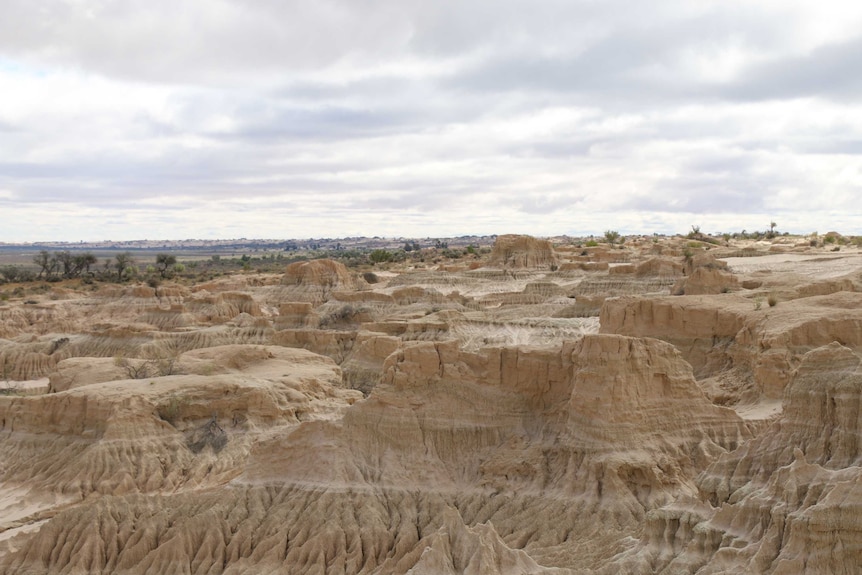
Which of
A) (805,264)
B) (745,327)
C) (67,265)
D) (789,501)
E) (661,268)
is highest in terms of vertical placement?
(805,264)

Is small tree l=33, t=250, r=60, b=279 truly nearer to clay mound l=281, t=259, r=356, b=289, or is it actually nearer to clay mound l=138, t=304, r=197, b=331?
clay mound l=281, t=259, r=356, b=289

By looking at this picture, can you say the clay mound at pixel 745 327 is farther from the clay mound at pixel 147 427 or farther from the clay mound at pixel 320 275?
the clay mound at pixel 320 275

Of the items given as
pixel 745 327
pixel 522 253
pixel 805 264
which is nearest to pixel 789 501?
pixel 745 327

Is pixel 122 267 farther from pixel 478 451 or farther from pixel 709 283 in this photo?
pixel 478 451

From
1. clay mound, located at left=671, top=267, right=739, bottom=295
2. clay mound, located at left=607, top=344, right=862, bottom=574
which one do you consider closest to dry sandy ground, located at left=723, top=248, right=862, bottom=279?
clay mound, located at left=671, top=267, right=739, bottom=295

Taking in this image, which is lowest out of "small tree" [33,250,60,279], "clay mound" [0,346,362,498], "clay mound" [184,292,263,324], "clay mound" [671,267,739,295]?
"clay mound" [0,346,362,498]

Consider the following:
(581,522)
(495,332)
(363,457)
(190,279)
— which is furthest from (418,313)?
(190,279)

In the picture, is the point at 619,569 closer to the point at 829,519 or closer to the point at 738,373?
the point at 829,519
